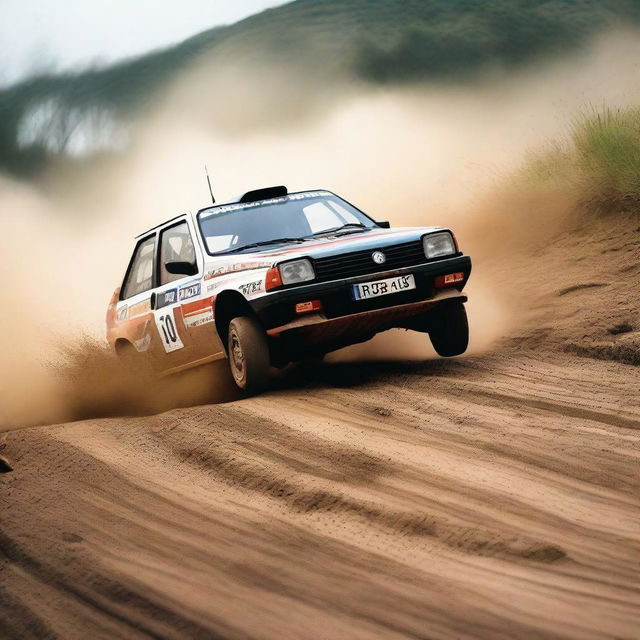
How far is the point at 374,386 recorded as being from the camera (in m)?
7.32

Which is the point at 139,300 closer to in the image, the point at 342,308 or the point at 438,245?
the point at 342,308

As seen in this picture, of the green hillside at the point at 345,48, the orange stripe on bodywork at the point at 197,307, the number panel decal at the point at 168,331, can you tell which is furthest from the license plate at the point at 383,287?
the green hillside at the point at 345,48

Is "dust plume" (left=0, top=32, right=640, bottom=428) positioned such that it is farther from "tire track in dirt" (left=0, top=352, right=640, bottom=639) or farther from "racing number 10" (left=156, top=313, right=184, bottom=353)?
"tire track in dirt" (left=0, top=352, right=640, bottom=639)

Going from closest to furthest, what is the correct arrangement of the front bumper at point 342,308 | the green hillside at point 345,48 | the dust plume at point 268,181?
the front bumper at point 342,308 → the dust plume at point 268,181 → the green hillside at point 345,48

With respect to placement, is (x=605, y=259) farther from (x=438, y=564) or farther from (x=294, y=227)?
(x=438, y=564)

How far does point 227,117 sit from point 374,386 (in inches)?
1432

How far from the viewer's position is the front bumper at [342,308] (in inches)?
276

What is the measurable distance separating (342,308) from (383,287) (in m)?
0.33

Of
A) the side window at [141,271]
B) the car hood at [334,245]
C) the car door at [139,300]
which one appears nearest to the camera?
the car hood at [334,245]

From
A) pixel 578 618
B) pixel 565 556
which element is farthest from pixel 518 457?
pixel 578 618

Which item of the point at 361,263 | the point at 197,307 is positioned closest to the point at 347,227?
the point at 361,263

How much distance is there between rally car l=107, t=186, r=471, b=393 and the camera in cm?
707

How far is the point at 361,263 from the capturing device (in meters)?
7.16

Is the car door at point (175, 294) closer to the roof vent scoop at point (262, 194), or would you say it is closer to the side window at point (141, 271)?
the side window at point (141, 271)
